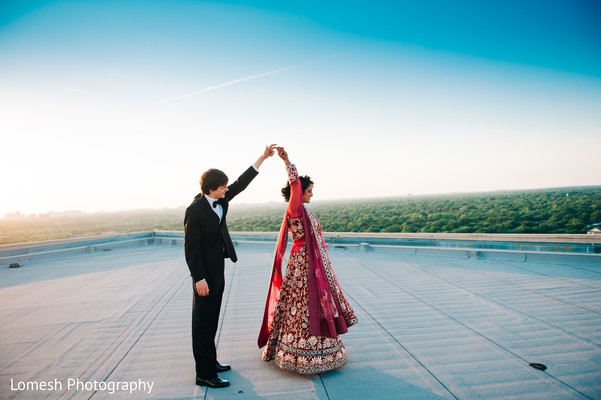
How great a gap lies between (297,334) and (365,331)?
3.11ft

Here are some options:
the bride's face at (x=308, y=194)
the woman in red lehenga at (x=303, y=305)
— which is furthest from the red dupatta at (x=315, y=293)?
the bride's face at (x=308, y=194)

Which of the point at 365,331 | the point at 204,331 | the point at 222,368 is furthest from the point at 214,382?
the point at 365,331

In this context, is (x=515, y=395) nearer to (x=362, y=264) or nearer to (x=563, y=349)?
(x=563, y=349)

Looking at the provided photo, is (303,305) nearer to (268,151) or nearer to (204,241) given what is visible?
(204,241)

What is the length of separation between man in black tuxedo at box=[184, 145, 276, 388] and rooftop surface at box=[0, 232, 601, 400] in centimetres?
20

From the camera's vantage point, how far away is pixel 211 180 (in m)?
2.03

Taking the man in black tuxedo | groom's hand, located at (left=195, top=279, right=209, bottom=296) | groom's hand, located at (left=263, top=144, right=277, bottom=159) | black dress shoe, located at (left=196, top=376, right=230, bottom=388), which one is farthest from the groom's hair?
black dress shoe, located at (left=196, top=376, right=230, bottom=388)

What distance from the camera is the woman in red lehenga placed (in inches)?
84.3

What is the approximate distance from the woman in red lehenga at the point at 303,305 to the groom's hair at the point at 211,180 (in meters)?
0.47

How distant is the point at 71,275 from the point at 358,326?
5163mm

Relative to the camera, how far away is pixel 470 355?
92.2 inches

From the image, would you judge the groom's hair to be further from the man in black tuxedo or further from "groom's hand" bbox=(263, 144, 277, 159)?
"groom's hand" bbox=(263, 144, 277, 159)

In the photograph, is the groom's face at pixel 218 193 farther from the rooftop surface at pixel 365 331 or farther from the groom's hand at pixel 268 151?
the rooftop surface at pixel 365 331

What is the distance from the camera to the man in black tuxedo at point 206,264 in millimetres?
1977
